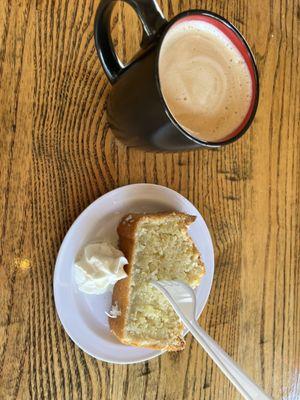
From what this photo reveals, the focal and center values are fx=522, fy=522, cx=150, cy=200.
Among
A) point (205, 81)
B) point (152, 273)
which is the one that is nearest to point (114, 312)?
point (152, 273)

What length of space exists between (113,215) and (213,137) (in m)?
0.24

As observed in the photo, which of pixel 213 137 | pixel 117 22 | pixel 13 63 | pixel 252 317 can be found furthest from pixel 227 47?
pixel 252 317

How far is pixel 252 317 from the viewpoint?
1006 millimetres

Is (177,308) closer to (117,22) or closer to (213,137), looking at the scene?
(213,137)

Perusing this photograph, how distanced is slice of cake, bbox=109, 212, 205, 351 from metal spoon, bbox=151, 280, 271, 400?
29mm

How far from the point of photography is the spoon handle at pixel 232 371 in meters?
0.62

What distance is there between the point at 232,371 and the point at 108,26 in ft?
1.56

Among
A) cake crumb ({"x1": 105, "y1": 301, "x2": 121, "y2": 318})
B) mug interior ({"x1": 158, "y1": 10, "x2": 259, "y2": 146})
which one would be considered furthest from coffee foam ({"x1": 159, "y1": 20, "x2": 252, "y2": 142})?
cake crumb ({"x1": 105, "y1": 301, "x2": 121, "y2": 318})

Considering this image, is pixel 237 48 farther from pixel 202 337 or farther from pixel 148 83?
pixel 202 337

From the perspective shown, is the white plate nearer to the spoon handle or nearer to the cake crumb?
the cake crumb

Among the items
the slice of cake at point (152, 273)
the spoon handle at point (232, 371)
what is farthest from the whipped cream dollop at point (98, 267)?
the spoon handle at point (232, 371)

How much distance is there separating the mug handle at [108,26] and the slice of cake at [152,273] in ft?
0.83

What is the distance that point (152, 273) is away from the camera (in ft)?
2.80

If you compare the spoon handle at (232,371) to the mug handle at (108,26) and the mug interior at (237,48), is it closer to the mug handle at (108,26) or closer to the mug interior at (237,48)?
the mug interior at (237,48)
